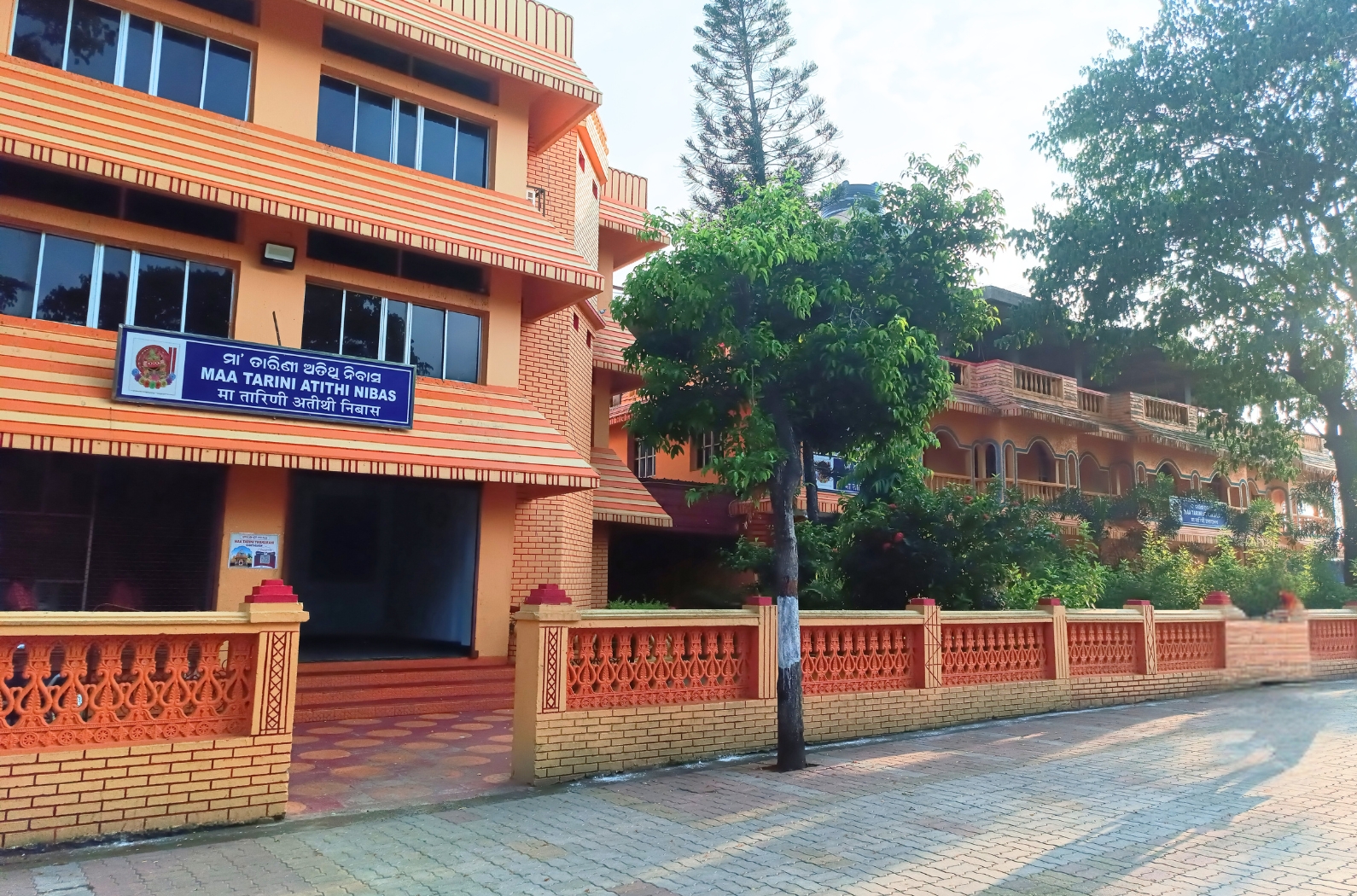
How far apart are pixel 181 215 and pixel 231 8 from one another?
8.17ft

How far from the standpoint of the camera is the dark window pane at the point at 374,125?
36.8 ft

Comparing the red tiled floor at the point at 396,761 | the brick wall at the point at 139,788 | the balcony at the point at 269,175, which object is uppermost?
the balcony at the point at 269,175

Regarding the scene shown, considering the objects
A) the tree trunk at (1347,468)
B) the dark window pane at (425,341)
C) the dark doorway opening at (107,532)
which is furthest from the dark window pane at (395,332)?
the tree trunk at (1347,468)

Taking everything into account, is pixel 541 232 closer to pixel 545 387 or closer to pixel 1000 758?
pixel 545 387

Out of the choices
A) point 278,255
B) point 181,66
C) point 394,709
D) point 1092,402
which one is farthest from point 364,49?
point 1092,402

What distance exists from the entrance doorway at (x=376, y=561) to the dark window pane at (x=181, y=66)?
16.2 ft

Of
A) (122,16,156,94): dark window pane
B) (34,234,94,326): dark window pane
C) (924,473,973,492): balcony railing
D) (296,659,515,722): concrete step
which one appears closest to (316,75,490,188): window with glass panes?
(122,16,156,94): dark window pane

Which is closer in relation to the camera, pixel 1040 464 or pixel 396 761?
pixel 396 761

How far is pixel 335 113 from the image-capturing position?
436 inches

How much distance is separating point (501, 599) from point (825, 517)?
7.14 metres

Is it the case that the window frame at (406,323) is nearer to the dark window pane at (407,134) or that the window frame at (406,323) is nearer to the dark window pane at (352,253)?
the dark window pane at (352,253)

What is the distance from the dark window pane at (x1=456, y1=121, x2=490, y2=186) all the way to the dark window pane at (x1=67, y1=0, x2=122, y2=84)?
3.82 m

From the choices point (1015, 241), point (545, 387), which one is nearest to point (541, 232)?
point (545, 387)

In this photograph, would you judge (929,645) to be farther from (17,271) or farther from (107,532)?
(17,271)
